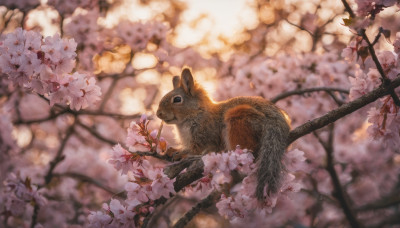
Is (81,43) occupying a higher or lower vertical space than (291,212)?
higher

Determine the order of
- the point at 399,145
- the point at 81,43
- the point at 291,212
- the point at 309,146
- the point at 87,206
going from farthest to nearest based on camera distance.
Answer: the point at 291,212 < the point at 309,146 < the point at 87,206 < the point at 81,43 < the point at 399,145

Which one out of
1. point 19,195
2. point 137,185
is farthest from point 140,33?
point 137,185

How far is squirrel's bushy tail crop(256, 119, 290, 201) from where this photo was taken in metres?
2.59

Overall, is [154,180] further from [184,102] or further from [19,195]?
[19,195]

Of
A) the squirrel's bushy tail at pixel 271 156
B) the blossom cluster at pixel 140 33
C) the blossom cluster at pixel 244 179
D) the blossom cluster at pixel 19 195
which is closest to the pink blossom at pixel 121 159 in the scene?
the blossom cluster at pixel 244 179

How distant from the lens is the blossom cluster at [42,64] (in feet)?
8.78

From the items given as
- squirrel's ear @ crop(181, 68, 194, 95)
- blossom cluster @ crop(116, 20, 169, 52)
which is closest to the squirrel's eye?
squirrel's ear @ crop(181, 68, 194, 95)

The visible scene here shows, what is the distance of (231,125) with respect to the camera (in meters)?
3.15

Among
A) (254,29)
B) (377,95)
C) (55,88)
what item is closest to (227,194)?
(377,95)

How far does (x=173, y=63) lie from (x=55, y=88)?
13.9ft

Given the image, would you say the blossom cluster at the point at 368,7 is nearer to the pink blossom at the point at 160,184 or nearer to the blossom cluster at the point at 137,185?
the blossom cluster at the point at 137,185

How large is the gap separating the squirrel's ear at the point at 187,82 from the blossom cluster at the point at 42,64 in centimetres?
131

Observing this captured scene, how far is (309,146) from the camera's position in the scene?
7293 mm

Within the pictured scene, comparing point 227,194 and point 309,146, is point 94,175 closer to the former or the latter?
point 309,146
